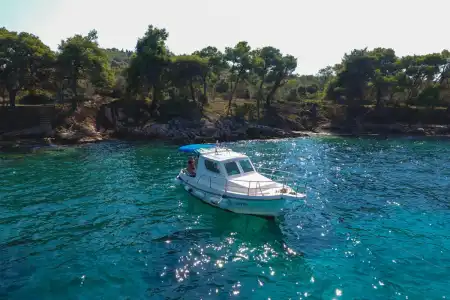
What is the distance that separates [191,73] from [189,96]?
1004 centimetres

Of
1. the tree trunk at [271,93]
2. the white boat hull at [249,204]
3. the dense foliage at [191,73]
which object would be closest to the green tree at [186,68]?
Answer: the dense foliage at [191,73]

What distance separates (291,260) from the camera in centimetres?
1587

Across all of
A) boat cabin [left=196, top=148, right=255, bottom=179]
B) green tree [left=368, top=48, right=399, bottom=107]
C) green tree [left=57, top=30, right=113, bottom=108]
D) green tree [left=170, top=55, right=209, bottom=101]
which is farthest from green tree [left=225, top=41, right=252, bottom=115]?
boat cabin [left=196, top=148, right=255, bottom=179]

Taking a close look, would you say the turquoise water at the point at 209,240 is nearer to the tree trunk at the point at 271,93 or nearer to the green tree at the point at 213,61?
the green tree at the point at 213,61

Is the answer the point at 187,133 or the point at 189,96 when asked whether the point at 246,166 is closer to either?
the point at 187,133

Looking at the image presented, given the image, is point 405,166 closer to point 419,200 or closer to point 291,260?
point 419,200

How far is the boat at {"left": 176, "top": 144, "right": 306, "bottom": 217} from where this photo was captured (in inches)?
778

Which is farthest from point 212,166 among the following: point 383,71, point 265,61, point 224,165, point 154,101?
point 383,71

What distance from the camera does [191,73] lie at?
203 ft

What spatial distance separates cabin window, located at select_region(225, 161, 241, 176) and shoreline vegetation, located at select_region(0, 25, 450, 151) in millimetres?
32176

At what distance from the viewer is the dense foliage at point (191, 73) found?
53938mm

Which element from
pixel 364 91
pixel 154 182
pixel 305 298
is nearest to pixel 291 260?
pixel 305 298

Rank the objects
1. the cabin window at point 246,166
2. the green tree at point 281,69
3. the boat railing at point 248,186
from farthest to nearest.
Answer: the green tree at point 281,69 → the cabin window at point 246,166 → the boat railing at point 248,186

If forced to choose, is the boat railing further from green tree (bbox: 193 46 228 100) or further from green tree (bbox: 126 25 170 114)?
green tree (bbox: 193 46 228 100)
